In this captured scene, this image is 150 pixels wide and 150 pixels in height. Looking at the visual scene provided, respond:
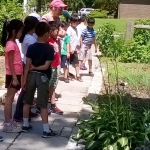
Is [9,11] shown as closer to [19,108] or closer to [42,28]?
[19,108]

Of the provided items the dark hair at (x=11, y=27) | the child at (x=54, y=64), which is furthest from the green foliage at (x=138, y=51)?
the dark hair at (x=11, y=27)

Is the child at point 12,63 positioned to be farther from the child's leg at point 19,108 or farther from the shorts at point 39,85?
the child's leg at point 19,108

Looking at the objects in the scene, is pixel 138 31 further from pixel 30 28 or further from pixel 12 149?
pixel 12 149

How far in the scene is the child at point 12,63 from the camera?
17.3ft

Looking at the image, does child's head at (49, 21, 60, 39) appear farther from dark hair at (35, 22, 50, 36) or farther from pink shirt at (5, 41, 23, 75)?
pink shirt at (5, 41, 23, 75)

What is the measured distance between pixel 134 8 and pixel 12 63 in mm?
45994

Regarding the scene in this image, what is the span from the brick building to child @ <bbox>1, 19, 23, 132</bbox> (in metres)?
45.1

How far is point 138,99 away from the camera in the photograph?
739 cm

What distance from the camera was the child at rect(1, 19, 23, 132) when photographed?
5.26 m

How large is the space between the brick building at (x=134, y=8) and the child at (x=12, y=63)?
45059mm

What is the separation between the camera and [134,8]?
4994cm

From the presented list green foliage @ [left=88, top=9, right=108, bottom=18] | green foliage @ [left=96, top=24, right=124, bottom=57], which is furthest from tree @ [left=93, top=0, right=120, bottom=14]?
green foliage @ [left=96, top=24, right=124, bottom=57]

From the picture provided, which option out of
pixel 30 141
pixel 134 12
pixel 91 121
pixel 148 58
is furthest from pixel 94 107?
pixel 134 12

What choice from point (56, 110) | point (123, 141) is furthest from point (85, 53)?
point (123, 141)
